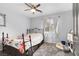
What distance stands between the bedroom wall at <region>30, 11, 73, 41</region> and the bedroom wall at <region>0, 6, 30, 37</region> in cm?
11

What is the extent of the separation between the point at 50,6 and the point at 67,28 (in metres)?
0.38

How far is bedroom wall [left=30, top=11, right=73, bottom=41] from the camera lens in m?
1.52

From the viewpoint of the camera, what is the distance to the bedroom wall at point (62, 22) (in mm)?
1520

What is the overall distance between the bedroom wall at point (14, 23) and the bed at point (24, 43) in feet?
0.26

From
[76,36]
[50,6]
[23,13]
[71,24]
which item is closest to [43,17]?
[50,6]

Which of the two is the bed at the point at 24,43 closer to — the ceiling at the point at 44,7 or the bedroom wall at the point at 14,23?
the bedroom wall at the point at 14,23

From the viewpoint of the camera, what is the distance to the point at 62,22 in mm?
1543

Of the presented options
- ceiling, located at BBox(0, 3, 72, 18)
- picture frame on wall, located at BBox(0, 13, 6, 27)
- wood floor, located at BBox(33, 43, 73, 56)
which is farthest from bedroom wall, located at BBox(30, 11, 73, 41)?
picture frame on wall, located at BBox(0, 13, 6, 27)

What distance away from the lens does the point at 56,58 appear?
61.0 inches

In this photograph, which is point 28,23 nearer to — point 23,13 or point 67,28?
point 23,13

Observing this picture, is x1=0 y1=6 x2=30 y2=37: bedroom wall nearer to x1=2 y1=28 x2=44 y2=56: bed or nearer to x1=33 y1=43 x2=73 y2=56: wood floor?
x1=2 y1=28 x2=44 y2=56: bed

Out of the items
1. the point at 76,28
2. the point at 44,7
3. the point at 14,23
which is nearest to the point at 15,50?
the point at 14,23

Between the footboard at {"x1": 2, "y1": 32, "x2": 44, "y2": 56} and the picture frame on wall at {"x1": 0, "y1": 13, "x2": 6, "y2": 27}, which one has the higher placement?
the picture frame on wall at {"x1": 0, "y1": 13, "x2": 6, "y2": 27}

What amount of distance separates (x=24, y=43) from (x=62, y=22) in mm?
590
